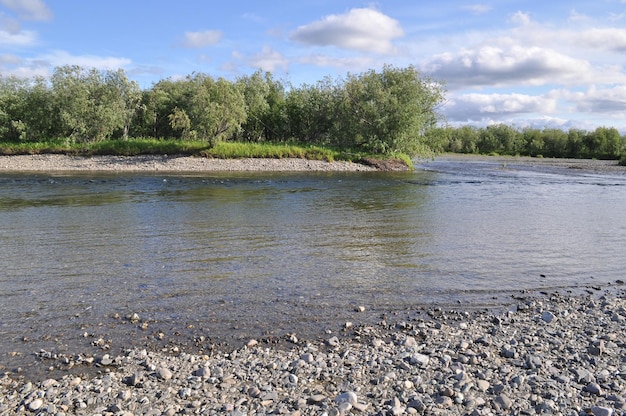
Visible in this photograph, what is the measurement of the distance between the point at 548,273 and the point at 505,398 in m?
9.35

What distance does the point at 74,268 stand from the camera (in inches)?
581

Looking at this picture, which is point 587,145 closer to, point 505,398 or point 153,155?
point 153,155

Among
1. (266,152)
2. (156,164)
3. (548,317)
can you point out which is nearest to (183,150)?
(156,164)

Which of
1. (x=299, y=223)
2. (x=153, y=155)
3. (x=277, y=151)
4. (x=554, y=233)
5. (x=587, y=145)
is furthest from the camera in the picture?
(x=587, y=145)

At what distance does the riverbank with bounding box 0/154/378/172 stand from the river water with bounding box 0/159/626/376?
32761 mm

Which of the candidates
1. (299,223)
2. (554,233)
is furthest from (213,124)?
(554,233)

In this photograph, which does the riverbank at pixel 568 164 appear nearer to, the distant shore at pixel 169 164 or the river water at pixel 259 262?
the distant shore at pixel 169 164

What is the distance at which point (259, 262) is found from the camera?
635 inches

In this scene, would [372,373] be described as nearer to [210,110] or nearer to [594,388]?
[594,388]

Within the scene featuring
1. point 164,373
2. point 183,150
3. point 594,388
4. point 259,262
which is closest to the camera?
point 594,388

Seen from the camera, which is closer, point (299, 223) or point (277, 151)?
point (299, 223)

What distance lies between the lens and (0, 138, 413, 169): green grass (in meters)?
70.6

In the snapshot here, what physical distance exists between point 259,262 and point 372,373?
8461 mm

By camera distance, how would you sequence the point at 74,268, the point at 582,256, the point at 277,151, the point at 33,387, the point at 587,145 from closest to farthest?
the point at 33,387
the point at 74,268
the point at 582,256
the point at 277,151
the point at 587,145
